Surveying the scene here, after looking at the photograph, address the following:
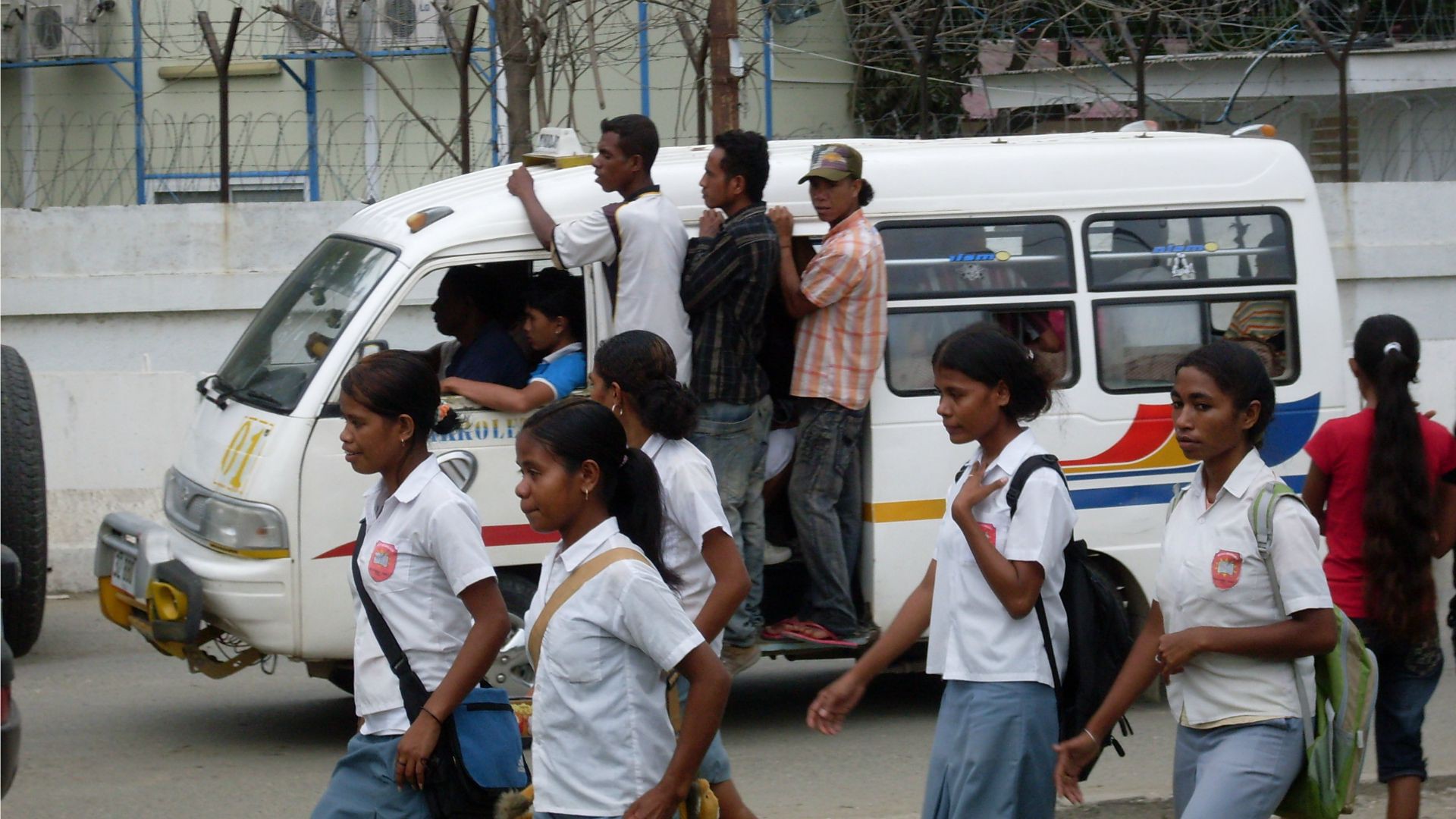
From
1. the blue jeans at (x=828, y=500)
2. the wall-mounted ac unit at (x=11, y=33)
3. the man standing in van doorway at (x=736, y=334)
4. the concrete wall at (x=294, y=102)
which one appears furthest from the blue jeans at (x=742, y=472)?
the wall-mounted ac unit at (x=11, y=33)

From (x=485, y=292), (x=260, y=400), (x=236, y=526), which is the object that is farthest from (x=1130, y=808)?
(x=260, y=400)

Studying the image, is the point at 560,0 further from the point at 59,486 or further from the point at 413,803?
the point at 413,803

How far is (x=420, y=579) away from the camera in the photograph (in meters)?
3.38

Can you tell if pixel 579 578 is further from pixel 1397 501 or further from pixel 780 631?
pixel 780 631

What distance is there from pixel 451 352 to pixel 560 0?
4581 millimetres

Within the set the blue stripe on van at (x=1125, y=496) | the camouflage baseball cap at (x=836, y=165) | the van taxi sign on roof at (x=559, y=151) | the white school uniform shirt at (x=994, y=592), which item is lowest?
the blue stripe on van at (x=1125, y=496)

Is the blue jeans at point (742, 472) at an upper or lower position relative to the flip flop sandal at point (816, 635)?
upper

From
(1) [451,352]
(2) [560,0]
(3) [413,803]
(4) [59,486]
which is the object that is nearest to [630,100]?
(2) [560,0]

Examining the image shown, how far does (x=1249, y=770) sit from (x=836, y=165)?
10.6 feet

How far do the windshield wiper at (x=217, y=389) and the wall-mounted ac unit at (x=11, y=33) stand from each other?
1063 cm

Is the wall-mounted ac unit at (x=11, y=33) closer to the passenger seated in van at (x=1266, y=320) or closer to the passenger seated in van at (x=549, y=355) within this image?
the passenger seated in van at (x=549, y=355)

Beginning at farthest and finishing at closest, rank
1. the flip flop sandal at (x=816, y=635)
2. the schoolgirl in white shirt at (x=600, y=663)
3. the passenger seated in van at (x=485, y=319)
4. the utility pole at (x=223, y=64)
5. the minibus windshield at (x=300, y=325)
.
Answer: the utility pole at (x=223, y=64) → the flip flop sandal at (x=816, y=635) → the passenger seated in van at (x=485, y=319) → the minibus windshield at (x=300, y=325) → the schoolgirl in white shirt at (x=600, y=663)

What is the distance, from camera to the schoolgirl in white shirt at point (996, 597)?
3.42 meters

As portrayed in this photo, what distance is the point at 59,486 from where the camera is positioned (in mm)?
9445
